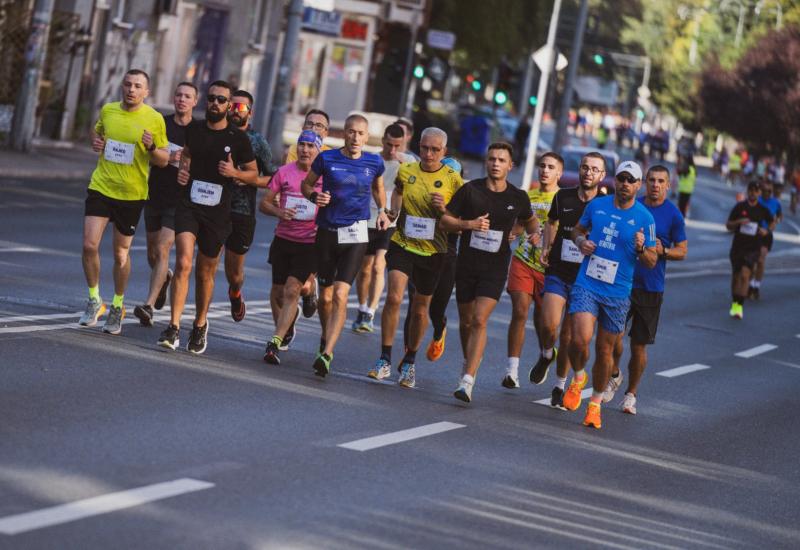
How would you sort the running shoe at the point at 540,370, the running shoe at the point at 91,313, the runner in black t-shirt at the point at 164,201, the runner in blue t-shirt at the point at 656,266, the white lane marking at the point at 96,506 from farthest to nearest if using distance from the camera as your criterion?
the running shoe at the point at 540,370 < the running shoe at the point at 91,313 < the runner in black t-shirt at the point at 164,201 < the runner in blue t-shirt at the point at 656,266 < the white lane marking at the point at 96,506

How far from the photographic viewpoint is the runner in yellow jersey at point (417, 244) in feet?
43.2

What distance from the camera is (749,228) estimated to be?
2575 cm

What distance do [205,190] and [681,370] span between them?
628 centimetres

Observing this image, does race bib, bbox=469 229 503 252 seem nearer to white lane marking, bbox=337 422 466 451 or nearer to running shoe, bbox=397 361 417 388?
running shoe, bbox=397 361 417 388

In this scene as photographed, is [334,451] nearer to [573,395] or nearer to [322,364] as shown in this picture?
[322,364]

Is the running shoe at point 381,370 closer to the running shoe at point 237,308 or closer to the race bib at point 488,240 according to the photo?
the race bib at point 488,240

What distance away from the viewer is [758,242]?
25.7 meters

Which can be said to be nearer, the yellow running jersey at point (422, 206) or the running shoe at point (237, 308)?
the yellow running jersey at point (422, 206)

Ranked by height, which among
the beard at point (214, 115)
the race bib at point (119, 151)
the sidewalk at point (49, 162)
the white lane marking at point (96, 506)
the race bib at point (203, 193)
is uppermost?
the beard at point (214, 115)

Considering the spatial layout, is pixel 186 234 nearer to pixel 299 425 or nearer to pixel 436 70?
pixel 299 425

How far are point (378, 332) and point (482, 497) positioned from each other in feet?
24.4

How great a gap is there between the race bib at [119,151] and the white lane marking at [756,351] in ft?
28.5

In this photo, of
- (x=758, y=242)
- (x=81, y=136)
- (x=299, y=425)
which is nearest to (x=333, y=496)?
(x=299, y=425)

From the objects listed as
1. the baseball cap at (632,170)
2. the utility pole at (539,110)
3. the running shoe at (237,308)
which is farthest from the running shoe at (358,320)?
the utility pole at (539,110)
